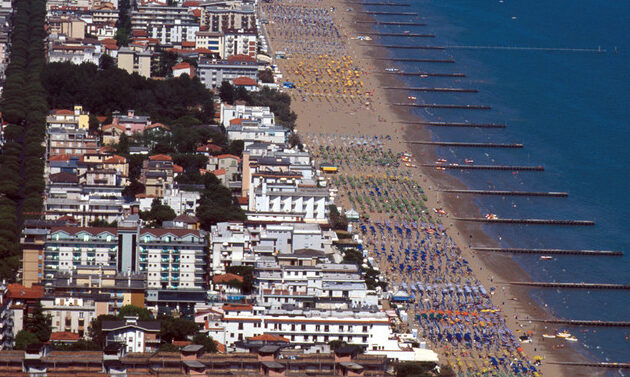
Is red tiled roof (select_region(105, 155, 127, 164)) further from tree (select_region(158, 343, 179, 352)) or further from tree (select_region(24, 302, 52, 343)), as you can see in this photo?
tree (select_region(158, 343, 179, 352))

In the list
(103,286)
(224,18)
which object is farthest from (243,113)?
(103,286)

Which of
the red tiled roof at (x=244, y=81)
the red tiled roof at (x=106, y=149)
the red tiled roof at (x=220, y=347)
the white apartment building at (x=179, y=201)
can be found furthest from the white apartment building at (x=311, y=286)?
the red tiled roof at (x=244, y=81)

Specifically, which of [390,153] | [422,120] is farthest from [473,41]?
[390,153]

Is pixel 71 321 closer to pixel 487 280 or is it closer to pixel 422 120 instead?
pixel 487 280

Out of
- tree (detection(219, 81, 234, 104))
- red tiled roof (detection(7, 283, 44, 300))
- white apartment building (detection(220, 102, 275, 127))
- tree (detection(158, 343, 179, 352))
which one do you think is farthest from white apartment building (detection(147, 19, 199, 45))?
tree (detection(158, 343, 179, 352))

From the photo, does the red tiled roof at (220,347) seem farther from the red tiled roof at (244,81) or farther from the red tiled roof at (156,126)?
the red tiled roof at (244,81)

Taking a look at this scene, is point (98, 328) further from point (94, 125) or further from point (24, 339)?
point (94, 125)

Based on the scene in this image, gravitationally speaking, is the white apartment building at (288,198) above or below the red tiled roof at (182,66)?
below
